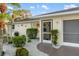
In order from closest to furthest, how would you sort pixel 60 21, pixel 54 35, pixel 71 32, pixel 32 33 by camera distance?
pixel 32 33
pixel 54 35
pixel 71 32
pixel 60 21

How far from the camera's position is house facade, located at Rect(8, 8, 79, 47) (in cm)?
1071

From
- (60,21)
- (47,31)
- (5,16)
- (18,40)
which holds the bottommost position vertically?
(18,40)

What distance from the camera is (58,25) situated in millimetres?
10797

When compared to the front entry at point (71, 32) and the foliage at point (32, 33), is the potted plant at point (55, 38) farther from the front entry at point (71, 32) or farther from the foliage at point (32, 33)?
the foliage at point (32, 33)

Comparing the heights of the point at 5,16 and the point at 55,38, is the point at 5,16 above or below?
above

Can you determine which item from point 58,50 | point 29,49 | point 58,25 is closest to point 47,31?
point 58,25

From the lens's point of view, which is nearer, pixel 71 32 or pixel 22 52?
pixel 22 52

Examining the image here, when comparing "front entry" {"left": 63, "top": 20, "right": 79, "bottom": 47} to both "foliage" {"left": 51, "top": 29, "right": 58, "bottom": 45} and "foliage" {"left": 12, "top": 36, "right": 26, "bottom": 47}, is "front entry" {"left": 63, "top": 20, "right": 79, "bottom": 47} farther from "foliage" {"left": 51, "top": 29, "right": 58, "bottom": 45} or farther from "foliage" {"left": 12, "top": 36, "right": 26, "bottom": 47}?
"foliage" {"left": 12, "top": 36, "right": 26, "bottom": 47}

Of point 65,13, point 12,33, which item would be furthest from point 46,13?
point 12,33

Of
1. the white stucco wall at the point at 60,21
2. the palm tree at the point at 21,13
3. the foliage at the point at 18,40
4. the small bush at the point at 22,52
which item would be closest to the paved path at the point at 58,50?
the white stucco wall at the point at 60,21

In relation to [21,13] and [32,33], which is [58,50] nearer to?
[32,33]

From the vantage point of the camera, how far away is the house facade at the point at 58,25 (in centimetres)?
1071

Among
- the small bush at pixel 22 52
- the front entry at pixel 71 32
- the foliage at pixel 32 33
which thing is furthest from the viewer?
the front entry at pixel 71 32

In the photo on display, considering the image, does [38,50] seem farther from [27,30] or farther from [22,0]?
[22,0]
